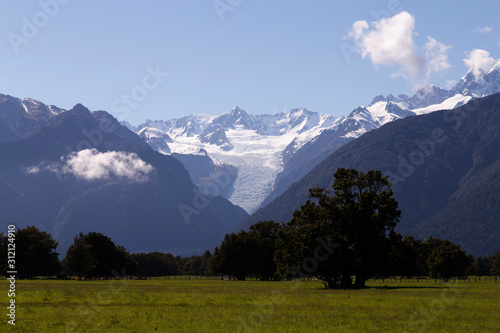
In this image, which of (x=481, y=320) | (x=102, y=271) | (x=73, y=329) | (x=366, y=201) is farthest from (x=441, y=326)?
(x=102, y=271)

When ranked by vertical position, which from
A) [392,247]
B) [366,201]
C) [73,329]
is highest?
[366,201]

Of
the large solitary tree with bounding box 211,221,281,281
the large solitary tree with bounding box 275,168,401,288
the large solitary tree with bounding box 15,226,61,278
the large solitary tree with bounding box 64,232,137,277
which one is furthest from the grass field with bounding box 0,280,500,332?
the large solitary tree with bounding box 211,221,281,281

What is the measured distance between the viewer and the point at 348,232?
84750 mm

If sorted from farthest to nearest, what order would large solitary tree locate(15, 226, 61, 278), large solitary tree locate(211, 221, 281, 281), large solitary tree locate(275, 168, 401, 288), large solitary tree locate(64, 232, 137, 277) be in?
large solitary tree locate(211, 221, 281, 281) < large solitary tree locate(64, 232, 137, 277) < large solitary tree locate(15, 226, 61, 278) < large solitary tree locate(275, 168, 401, 288)

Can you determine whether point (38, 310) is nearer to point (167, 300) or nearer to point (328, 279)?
point (167, 300)

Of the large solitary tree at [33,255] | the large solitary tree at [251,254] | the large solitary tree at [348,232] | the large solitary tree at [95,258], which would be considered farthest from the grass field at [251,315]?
the large solitary tree at [251,254]

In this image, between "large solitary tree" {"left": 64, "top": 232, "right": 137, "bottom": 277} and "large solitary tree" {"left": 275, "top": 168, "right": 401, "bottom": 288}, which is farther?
"large solitary tree" {"left": 64, "top": 232, "right": 137, "bottom": 277}

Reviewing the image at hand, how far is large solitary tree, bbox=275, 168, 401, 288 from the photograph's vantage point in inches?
3292

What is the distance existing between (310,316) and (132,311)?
46.8ft

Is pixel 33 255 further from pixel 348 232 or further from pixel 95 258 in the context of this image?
pixel 348 232

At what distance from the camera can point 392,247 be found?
8962 centimetres

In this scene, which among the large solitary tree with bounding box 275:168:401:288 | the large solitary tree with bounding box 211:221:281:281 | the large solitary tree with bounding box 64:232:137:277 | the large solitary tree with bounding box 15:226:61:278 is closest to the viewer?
the large solitary tree with bounding box 275:168:401:288

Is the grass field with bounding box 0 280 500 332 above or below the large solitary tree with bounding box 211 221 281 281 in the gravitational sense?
below

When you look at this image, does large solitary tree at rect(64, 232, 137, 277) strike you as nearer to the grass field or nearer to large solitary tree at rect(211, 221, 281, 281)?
large solitary tree at rect(211, 221, 281, 281)
